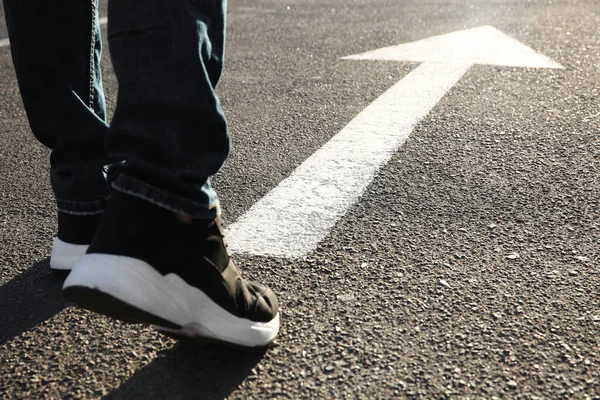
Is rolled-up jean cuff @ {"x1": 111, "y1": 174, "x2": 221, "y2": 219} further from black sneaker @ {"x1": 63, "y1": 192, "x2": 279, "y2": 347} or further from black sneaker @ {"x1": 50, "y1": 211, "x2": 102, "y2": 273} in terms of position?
black sneaker @ {"x1": 50, "y1": 211, "x2": 102, "y2": 273}

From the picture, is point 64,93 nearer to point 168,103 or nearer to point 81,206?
point 81,206

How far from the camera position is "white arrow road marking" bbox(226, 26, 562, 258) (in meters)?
2.27

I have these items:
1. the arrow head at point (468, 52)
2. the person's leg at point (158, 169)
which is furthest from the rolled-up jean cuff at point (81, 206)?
the arrow head at point (468, 52)

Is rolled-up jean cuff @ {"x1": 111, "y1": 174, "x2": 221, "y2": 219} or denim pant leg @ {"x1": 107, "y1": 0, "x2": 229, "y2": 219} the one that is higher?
denim pant leg @ {"x1": 107, "y1": 0, "x2": 229, "y2": 219}

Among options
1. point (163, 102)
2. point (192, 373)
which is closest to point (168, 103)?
point (163, 102)

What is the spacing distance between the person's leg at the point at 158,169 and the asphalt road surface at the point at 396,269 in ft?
0.70

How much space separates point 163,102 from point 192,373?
1.84 ft

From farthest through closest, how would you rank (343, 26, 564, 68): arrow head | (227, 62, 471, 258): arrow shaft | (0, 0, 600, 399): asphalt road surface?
(343, 26, 564, 68): arrow head < (227, 62, 471, 258): arrow shaft < (0, 0, 600, 399): asphalt road surface

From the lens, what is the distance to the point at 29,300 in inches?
76.0

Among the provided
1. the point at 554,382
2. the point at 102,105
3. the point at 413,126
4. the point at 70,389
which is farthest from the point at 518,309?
the point at 413,126

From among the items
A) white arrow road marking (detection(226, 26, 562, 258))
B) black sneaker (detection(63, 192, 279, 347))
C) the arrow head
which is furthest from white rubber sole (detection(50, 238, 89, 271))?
the arrow head

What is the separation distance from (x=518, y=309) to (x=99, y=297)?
0.98 meters

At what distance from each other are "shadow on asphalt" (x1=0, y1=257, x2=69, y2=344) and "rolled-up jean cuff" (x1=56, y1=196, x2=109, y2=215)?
0.19 m

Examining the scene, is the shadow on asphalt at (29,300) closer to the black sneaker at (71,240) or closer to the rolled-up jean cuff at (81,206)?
the black sneaker at (71,240)
